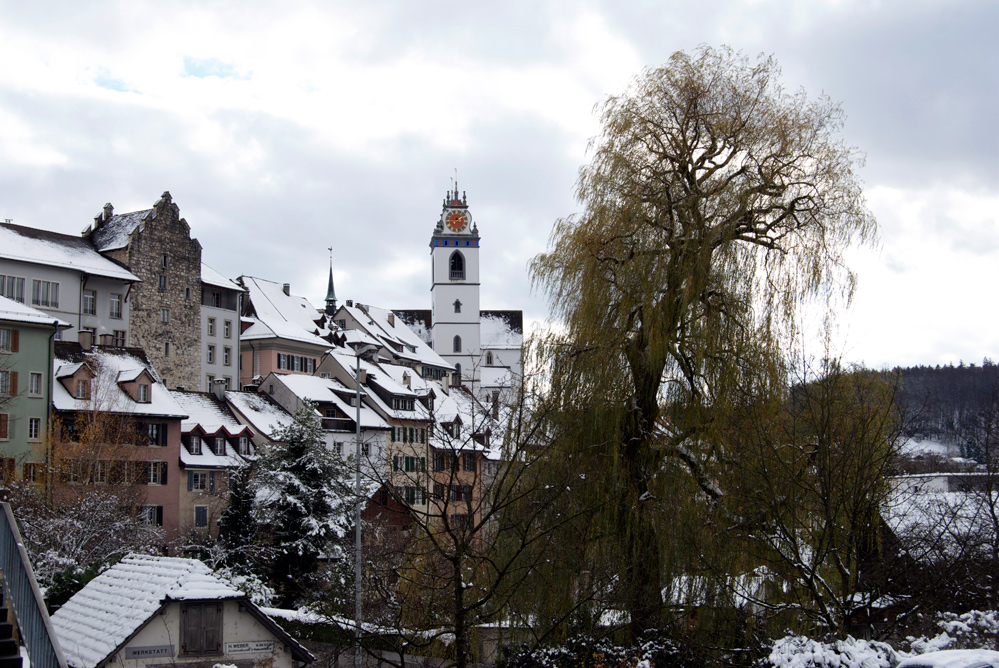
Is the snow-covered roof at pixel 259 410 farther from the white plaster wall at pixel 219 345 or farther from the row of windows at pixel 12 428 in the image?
the row of windows at pixel 12 428

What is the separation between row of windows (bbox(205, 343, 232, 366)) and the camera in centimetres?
6600

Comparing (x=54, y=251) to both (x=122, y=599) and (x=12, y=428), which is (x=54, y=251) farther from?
(x=122, y=599)

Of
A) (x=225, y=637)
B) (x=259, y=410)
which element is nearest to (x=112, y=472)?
(x=259, y=410)

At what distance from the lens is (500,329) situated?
407ft

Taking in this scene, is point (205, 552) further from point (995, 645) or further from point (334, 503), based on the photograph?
point (995, 645)

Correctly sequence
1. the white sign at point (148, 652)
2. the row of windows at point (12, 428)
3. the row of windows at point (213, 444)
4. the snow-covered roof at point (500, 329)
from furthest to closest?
1. the snow-covered roof at point (500, 329)
2. the row of windows at point (213, 444)
3. the row of windows at point (12, 428)
4. the white sign at point (148, 652)

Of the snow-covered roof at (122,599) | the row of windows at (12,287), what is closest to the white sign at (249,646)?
the snow-covered roof at (122,599)

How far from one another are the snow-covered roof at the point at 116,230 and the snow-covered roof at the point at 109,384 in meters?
13.3

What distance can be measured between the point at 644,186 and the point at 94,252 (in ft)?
163

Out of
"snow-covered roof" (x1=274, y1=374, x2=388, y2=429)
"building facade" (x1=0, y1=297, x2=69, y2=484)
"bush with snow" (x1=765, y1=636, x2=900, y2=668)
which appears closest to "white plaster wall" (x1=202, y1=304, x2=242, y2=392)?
"snow-covered roof" (x1=274, y1=374, x2=388, y2=429)

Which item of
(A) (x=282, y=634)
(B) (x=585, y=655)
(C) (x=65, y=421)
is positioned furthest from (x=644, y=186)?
(C) (x=65, y=421)

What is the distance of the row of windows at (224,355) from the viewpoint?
66.0 metres

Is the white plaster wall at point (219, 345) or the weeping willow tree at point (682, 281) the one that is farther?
the white plaster wall at point (219, 345)

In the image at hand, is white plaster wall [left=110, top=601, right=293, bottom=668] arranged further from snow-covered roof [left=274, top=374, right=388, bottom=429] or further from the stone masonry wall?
the stone masonry wall
